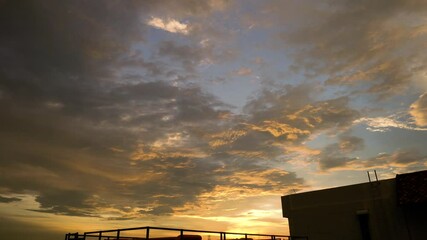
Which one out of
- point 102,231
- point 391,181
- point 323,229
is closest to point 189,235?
point 102,231

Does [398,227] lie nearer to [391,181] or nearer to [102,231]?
[391,181]

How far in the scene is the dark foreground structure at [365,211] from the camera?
18.0 meters

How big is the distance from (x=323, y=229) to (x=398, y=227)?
16.1 ft

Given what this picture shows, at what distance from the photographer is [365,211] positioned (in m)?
20.0

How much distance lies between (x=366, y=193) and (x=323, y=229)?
13.0 feet

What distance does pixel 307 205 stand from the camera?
2312 cm

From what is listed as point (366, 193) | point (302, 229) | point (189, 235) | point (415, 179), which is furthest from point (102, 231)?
point (415, 179)

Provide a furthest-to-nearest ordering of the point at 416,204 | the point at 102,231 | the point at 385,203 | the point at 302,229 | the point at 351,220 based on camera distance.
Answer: the point at 302,229
the point at 351,220
the point at 385,203
the point at 416,204
the point at 102,231

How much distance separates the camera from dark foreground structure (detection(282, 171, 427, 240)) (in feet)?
59.0

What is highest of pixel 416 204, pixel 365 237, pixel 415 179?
pixel 415 179

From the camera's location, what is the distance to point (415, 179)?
18.9 meters

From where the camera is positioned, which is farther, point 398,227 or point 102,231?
point 398,227

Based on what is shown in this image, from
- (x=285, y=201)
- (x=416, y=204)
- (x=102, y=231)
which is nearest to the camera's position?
(x=102, y=231)

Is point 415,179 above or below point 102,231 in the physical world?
above
